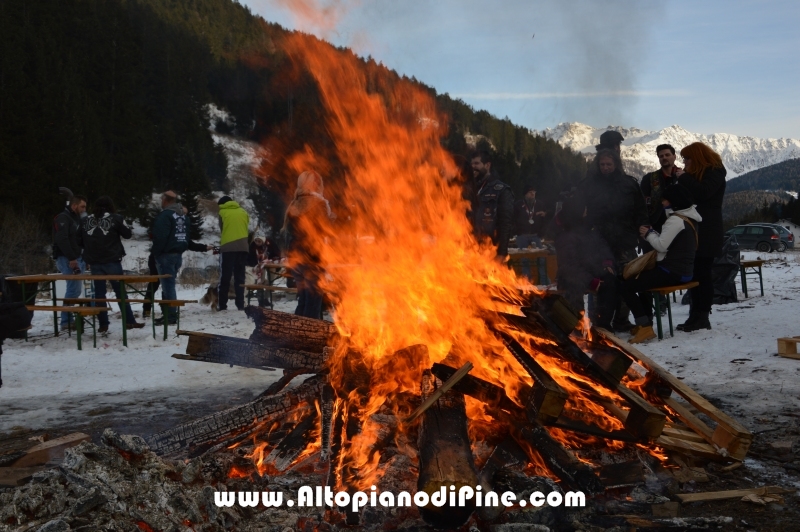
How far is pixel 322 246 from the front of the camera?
743cm

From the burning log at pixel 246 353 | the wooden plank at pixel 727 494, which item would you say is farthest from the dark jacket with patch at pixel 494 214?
the wooden plank at pixel 727 494

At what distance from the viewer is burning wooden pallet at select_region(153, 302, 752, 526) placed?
3.47 metres

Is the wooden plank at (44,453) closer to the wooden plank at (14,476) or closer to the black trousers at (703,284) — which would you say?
the wooden plank at (14,476)

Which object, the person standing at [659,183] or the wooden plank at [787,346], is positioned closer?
the wooden plank at [787,346]

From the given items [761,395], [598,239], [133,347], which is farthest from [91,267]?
[761,395]

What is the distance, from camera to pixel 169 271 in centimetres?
1098

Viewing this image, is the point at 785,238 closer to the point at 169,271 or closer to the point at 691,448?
the point at 169,271

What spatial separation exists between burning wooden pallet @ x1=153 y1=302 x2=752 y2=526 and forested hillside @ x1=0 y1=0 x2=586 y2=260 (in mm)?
12823

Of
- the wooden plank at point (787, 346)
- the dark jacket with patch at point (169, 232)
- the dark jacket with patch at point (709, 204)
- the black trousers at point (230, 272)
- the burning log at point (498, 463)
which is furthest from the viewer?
the black trousers at point (230, 272)

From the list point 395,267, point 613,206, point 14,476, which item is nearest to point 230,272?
point 395,267

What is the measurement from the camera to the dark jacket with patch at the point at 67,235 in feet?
35.1

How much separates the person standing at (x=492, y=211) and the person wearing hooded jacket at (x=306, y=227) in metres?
1.83

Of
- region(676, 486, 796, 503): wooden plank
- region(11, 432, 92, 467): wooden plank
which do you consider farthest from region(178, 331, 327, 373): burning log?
region(676, 486, 796, 503): wooden plank

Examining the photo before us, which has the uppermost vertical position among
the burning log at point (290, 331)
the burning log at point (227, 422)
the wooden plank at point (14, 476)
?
the burning log at point (290, 331)
